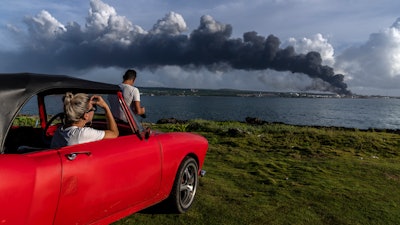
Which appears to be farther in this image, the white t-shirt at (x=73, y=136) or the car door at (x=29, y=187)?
the white t-shirt at (x=73, y=136)

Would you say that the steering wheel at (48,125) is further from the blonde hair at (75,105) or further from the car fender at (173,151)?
the car fender at (173,151)

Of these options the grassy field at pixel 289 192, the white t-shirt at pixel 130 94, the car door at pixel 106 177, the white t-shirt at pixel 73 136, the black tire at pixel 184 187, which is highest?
the white t-shirt at pixel 130 94

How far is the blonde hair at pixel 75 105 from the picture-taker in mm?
3525

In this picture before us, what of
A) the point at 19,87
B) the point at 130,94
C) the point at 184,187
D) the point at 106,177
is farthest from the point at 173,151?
the point at 130,94

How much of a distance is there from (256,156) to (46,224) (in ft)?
26.4

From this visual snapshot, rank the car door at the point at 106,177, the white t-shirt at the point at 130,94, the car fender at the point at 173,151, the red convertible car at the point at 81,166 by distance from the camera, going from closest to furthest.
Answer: the red convertible car at the point at 81,166
the car door at the point at 106,177
the car fender at the point at 173,151
the white t-shirt at the point at 130,94

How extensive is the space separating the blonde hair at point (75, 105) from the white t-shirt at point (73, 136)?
103 mm

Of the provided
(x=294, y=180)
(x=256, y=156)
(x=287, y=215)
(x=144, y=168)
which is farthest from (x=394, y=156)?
(x=144, y=168)

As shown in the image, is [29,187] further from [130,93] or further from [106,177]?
[130,93]

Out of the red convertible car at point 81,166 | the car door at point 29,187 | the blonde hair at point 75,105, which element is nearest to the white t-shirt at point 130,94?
the red convertible car at point 81,166

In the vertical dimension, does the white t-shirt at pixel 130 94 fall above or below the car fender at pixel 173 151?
above

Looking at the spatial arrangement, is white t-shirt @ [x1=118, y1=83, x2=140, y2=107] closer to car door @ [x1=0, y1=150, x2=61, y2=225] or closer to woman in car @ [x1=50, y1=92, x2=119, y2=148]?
woman in car @ [x1=50, y1=92, x2=119, y2=148]

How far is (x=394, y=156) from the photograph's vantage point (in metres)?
12.5

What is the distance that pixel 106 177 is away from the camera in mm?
3432
